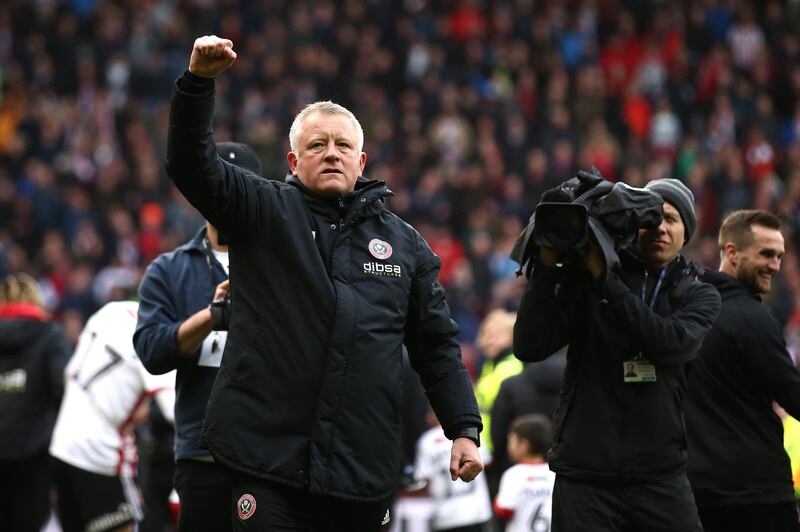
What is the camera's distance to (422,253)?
16.1 feet

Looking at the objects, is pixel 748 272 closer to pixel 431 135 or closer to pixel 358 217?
pixel 358 217

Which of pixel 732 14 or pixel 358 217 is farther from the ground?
pixel 732 14

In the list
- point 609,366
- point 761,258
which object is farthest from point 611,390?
point 761,258

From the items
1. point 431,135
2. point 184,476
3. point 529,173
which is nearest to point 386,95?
point 431,135

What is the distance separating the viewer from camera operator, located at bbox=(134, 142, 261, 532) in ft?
17.7

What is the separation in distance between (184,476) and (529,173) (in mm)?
14186

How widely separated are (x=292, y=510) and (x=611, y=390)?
135 centimetres

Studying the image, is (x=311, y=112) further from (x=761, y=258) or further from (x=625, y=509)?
(x=761, y=258)

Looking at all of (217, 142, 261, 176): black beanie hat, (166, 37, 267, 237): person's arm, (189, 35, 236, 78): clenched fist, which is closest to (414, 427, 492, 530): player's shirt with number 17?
(217, 142, 261, 176): black beanie hat

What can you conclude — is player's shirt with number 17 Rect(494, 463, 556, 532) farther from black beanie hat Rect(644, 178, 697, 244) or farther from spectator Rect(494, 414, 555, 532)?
black beanie hat Rect(644, 178, 697, 244)

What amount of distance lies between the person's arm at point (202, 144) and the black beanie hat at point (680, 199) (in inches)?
70.7

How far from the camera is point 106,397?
283 inches

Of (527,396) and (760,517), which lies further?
(527,396)

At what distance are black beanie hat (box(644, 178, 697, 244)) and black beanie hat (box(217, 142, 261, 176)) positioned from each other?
1762mm
